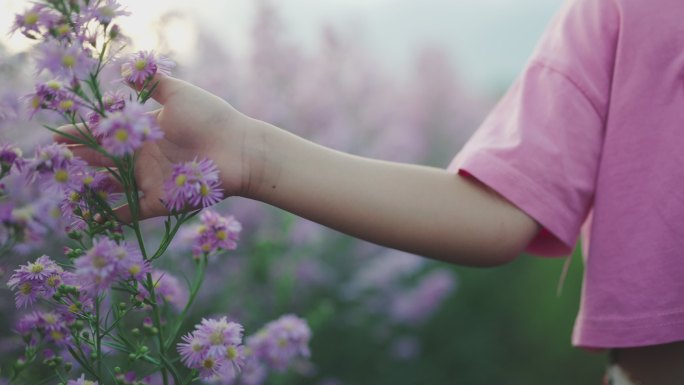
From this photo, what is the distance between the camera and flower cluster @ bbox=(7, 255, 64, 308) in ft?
2.32

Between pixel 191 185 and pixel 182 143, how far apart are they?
10cm

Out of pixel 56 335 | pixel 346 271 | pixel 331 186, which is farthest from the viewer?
pixel 346 271

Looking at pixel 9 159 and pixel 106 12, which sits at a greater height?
pixel 106 12

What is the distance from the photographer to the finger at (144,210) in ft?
2.53

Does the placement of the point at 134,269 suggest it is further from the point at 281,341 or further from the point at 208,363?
the point at 281,341

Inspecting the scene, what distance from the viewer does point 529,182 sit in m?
0.90

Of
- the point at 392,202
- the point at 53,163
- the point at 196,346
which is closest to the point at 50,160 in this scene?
the point at 53,163

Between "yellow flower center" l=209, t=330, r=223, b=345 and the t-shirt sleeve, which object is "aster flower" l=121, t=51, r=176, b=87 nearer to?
"yellow flower center" l=209, t=330, r=223, b=345

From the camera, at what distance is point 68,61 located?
66 centimetres

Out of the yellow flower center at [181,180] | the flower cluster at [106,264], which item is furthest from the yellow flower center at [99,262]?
the yellow flower center at [181,180]

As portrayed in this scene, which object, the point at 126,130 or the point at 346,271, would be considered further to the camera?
the point at 346,271

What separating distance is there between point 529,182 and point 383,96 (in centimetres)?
208

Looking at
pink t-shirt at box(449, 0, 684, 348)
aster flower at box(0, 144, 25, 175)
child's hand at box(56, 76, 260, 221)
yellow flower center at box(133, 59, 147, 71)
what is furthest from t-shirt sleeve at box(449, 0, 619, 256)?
aster flower at box(0, 144, 25, 175)

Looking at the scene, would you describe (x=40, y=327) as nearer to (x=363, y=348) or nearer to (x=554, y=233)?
(x=554, y=233)
